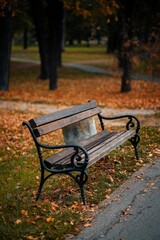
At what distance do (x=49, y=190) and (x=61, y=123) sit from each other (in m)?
0.98

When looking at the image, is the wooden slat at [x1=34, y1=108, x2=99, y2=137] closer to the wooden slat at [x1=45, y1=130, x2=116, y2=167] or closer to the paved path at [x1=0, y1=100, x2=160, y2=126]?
the wooden slat at [x1=45, y1=130, x2=116, y2=167]

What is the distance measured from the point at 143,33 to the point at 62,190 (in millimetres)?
10807

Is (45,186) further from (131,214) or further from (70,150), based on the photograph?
(131,214)

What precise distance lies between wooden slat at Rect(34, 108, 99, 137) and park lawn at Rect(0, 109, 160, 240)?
87 cm

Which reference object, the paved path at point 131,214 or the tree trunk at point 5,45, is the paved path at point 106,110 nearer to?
the tree trunk at point 5,45

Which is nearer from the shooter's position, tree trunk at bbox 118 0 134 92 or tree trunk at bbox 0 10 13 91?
tree trunk at bbox 118 0 134 92

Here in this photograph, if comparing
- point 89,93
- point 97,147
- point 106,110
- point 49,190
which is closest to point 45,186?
point 49,190

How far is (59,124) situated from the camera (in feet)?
17.8

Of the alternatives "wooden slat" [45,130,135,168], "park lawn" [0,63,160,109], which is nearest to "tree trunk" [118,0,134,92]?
"park lawn" [0,63,160,109]

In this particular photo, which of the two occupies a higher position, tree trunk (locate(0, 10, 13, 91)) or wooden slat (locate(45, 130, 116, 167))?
tree trunk (locate(0, 10, 13, 91))

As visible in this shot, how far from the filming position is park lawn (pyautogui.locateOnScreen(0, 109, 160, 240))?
420 centimetres

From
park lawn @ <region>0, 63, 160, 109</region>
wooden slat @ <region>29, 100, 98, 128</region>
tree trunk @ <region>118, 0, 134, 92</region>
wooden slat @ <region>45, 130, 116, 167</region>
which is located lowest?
park lawn @ <region>0, 63, 160, 109</region>

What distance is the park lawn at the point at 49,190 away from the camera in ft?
13.8

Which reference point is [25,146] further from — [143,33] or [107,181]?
[143,33]
